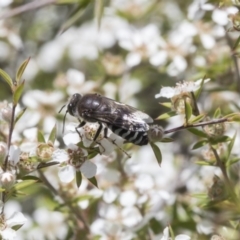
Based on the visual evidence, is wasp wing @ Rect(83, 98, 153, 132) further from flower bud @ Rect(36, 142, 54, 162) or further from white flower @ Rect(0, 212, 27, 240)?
white flower @ Rect(0, 212, 27, 240)

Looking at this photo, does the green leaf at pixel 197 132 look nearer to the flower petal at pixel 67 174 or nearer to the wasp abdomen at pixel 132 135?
the wasp abdomen at pixel 132 135

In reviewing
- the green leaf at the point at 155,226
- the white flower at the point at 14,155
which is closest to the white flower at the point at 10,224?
the white flower at the point at 14,155

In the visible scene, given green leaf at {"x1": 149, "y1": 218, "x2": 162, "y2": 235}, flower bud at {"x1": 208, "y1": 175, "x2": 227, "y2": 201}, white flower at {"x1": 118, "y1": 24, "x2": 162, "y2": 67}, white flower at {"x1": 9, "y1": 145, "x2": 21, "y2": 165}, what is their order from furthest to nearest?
1. white flower at {"x1": 118, "y1": 24, "x2": 162, "y2": 67}
2. green leaf at {"x1": 149, "y1": 218, "x2": 162, "y2": 235}
3. flower bud at {"x1": 208, "y1": 175, "x2": 227, "y2": 201}
4. white flower at {"x1": 9, "y1": 145, "x2": 21, "y2": 165}

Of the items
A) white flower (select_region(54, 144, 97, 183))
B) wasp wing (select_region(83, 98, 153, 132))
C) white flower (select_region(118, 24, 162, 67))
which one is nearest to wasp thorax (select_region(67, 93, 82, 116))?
wasp wing (select_region(83, 98, 153, 132))

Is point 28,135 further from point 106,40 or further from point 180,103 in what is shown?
point 106,40

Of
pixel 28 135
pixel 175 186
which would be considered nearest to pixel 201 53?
pixel 175 186

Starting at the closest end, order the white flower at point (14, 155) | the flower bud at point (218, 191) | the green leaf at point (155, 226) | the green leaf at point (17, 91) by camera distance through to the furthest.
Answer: the green leaf at point (17, 91), the white flower at point (14, 155), the flower bud at point (218, 191), the green leaf at point (155, 226)
